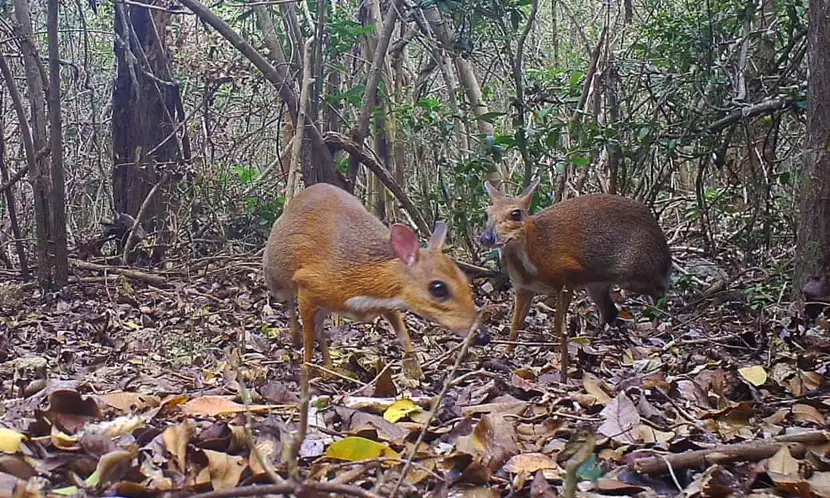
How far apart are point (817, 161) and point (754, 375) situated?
1691 mm

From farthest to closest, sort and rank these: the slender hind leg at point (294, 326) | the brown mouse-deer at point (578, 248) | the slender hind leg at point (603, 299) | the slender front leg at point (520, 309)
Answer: the slender hind leg at point (603, 299) → the brown mouse-deer at point (578, 248) → the slender front leg at point (520, 309) → the slender hind leg at point (294, 326)

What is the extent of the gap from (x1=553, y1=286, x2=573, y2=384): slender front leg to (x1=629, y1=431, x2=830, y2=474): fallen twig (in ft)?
4.42

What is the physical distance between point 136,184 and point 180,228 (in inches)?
35.8

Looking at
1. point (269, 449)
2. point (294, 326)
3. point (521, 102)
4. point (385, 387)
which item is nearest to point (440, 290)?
point (385, 387)

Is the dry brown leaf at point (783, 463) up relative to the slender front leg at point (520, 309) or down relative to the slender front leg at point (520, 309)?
up

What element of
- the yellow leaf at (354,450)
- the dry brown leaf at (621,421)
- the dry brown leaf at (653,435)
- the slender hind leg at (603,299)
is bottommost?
the slender hind leg at (603,299)

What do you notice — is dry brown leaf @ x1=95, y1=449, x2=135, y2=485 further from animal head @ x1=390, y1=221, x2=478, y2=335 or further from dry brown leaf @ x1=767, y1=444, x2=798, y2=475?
animal head @ x1=390, y1=221, x2=478, y2=335

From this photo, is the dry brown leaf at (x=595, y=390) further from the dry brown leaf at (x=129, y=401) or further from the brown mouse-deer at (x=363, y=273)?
the dry brown leaf at (x=129, y=401)

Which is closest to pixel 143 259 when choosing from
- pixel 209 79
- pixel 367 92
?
pixel 209 79

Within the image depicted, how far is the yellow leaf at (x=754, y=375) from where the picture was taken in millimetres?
3730

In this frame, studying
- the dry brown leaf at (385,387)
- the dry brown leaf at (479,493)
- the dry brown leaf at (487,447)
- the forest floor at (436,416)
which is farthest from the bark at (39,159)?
the dry brown leaf at (479,493)

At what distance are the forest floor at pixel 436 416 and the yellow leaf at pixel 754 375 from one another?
13 mm

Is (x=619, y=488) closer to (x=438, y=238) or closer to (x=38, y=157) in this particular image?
(x=438, y=238)

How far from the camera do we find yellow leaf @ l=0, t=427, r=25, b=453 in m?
2.51
